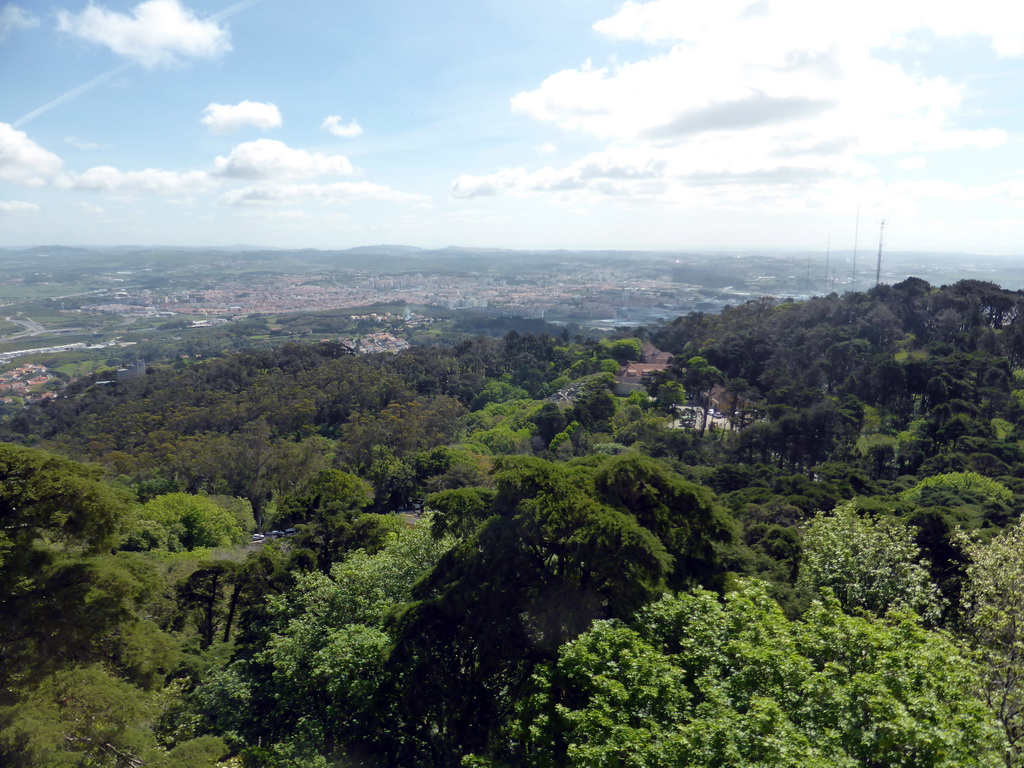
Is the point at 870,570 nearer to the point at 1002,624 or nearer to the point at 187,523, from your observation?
the point at 1002,624

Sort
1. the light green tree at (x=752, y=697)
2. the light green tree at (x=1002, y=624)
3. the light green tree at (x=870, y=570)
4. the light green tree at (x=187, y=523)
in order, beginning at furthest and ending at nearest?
the light green tree at (x=187, y=523), the light green tree at (x=870, y=570), the light green tree at (x=1002, y=624), the light green tree at (x=752, y=697)

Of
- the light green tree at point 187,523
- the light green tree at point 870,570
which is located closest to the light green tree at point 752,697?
the light green tree at point 870,570

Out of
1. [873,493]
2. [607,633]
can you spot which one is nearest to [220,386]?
[873,493]

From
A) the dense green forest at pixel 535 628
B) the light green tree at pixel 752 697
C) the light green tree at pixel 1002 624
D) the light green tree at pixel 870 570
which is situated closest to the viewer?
the light green tree at pixel 752 697

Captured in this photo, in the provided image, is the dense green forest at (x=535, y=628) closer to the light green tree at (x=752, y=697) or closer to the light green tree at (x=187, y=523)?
the light green tree at (x=752, y=697)

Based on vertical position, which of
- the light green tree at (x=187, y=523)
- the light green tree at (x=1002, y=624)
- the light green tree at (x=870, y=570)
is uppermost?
the light green tree at (x=1002, y=624)

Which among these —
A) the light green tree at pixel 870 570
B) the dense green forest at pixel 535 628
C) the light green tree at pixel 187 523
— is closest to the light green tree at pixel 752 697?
the dense green forest at pixel 535 628

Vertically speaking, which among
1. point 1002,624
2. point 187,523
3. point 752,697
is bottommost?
point 187,523

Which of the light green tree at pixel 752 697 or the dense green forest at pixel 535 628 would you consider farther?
the dense green forest at pixel 535 628

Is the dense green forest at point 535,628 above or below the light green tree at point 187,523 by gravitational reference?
above

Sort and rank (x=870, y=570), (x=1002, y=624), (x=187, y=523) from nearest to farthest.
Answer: (x=1002, y=624) < (x=870, y=570) < (x=187, y=523)

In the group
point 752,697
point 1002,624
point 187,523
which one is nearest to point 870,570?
point 1002,624
